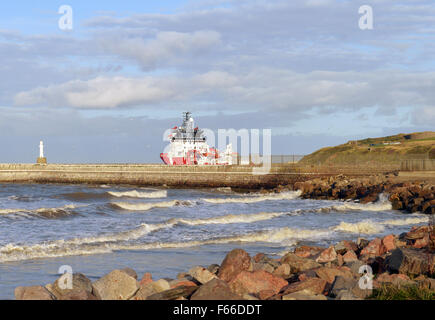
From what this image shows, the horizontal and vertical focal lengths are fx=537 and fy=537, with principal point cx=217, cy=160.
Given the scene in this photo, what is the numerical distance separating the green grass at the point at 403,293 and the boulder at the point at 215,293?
1.56 meters

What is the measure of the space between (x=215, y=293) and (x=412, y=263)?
283cm

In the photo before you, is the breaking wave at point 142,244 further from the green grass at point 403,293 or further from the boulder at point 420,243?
the green grass at point 403,293

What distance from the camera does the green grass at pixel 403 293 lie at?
229 inches

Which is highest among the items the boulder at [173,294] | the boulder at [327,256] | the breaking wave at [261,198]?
the boulder at [173,294]

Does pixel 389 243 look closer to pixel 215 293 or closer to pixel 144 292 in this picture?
pixel 215 293

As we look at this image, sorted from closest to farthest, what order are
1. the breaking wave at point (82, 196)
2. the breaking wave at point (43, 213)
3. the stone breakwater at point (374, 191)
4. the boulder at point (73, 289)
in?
1. the boulder at point (73, 289)
2. the breaking wave at point (43, 213)
3. the stone breakwater at point (374, 191)
4. the breaking wave at point (82, 196)

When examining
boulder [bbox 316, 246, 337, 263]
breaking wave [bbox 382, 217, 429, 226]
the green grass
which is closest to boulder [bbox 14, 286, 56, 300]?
the green grass

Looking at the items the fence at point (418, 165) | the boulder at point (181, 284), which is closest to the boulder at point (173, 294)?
the boulder at point (181, 284)

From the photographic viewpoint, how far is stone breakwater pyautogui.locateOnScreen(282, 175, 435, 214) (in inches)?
926

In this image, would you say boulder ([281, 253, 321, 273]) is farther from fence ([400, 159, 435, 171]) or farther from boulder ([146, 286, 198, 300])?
fence ([400, 159, 435, 171])

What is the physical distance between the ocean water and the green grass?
13.8ft
